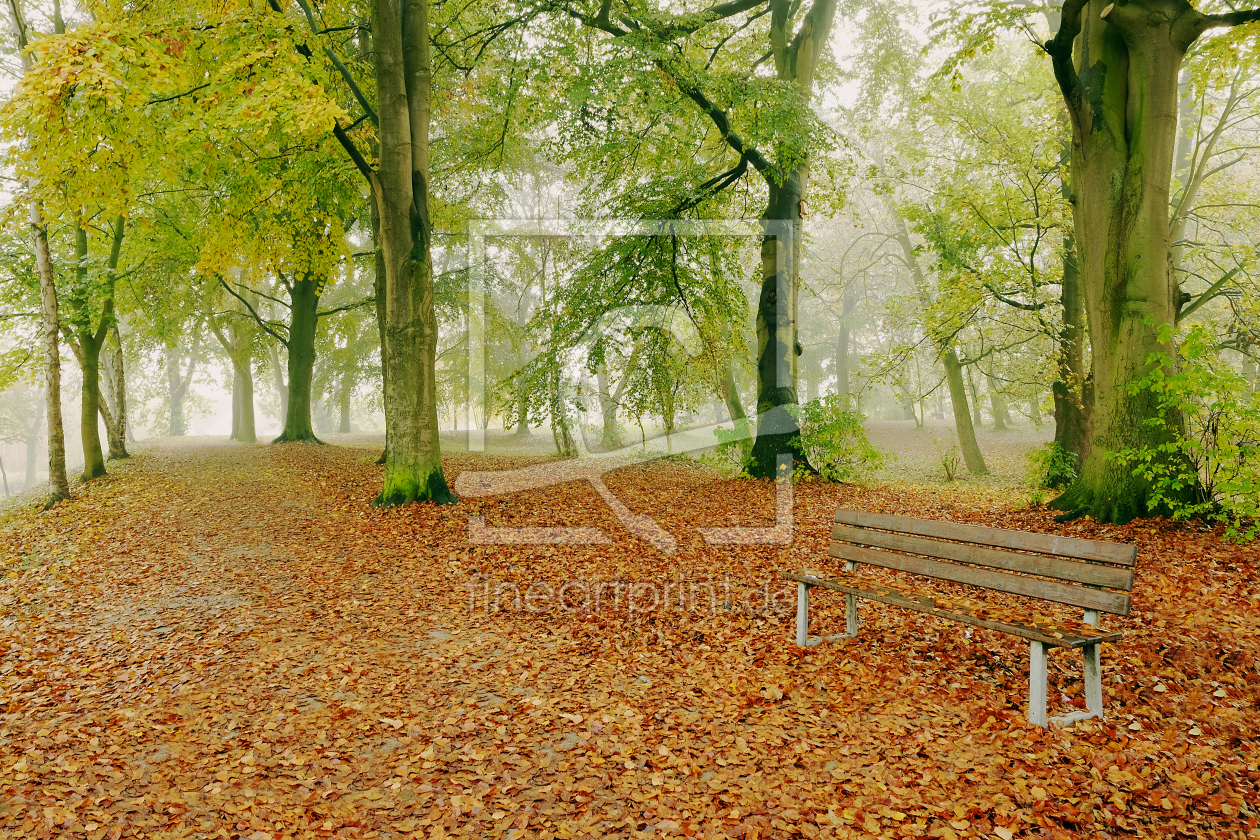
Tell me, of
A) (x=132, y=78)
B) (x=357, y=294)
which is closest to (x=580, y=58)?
(x=132, y=78)

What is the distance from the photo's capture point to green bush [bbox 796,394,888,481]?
12789mm

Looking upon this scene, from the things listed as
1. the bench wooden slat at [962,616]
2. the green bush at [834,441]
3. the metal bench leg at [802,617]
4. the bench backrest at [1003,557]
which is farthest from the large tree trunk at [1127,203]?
the green bush at [834,441]

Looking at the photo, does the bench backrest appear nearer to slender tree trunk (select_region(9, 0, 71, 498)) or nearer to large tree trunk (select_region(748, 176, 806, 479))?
large tree trunk (select_region(748, 176, 806, 479))

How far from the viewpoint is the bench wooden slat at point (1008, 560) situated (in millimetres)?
3670

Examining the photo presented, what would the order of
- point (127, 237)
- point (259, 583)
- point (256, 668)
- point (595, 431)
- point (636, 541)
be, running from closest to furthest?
point (256, 668) < point (259, 583) < point (636, 541) < point (127, 237) < point (595, 431)

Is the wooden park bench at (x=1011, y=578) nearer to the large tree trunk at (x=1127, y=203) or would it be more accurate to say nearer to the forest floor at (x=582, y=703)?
the forest floor at (x=582, y=703)

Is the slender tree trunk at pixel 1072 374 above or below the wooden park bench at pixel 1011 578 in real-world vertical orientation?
above

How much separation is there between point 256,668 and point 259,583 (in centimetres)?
240

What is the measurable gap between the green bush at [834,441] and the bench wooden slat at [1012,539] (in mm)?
7583

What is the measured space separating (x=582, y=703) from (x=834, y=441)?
9.47 metres

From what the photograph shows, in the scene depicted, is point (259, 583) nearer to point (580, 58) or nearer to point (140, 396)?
point (580, 58)

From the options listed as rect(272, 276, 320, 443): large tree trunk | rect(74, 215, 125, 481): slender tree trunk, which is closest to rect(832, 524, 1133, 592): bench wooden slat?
rect(74, 215, 125, 481): slender tree trunk

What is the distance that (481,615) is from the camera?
630 centimetres

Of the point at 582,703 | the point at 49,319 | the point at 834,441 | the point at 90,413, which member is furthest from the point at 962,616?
the point at 90,413
